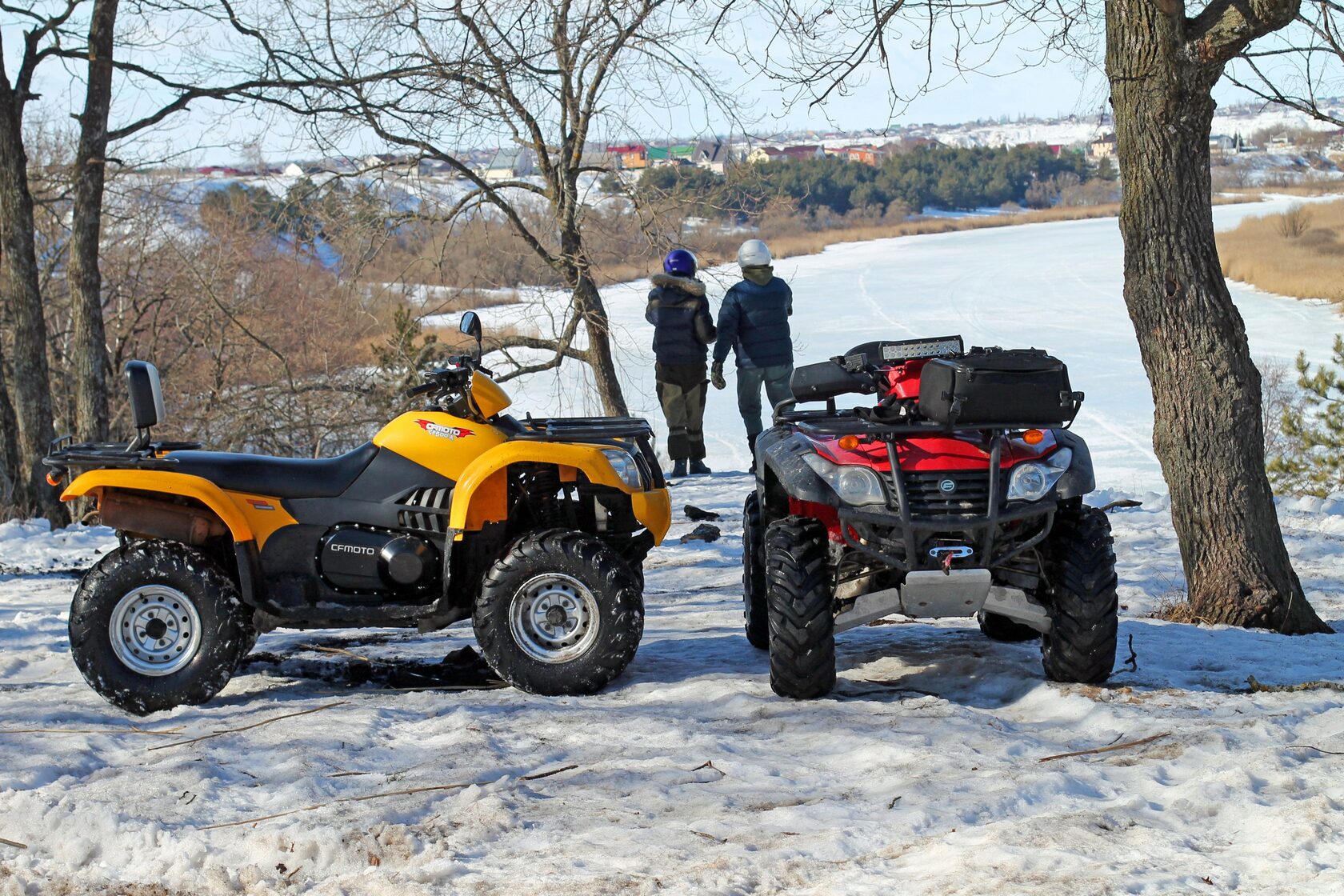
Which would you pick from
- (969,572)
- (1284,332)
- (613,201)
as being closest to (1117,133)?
(969,572)

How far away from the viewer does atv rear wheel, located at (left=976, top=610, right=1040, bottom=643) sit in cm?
669

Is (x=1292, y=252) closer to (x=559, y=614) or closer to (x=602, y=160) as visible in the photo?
(x=602, y=160)

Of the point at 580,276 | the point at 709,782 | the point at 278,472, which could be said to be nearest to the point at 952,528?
the point at 709,782

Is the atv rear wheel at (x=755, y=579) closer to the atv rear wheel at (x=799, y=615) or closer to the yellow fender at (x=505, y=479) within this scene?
the yellow fender at (x=505, y=479)

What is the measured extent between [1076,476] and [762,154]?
9941 mm

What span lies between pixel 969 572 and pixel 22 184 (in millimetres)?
10999

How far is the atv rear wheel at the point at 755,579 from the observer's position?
6383 millimetres

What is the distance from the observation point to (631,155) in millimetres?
14852

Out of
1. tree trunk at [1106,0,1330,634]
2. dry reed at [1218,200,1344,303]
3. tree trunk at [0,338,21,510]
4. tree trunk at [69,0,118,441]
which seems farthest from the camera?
dry reed at [1218,200,1344,303]

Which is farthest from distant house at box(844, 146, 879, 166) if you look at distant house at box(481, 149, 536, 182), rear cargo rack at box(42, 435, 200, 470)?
rear cargo rack at box(42, 435, 200, 470)

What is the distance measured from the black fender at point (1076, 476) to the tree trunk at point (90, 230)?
1035cm

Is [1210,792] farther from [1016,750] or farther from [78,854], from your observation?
[78,854]

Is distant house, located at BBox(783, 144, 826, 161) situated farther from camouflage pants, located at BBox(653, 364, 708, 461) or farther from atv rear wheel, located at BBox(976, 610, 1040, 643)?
atv rear wheel, located at BBox(976, 610, 1040, 643)

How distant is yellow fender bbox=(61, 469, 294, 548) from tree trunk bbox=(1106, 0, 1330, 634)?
173 inches
